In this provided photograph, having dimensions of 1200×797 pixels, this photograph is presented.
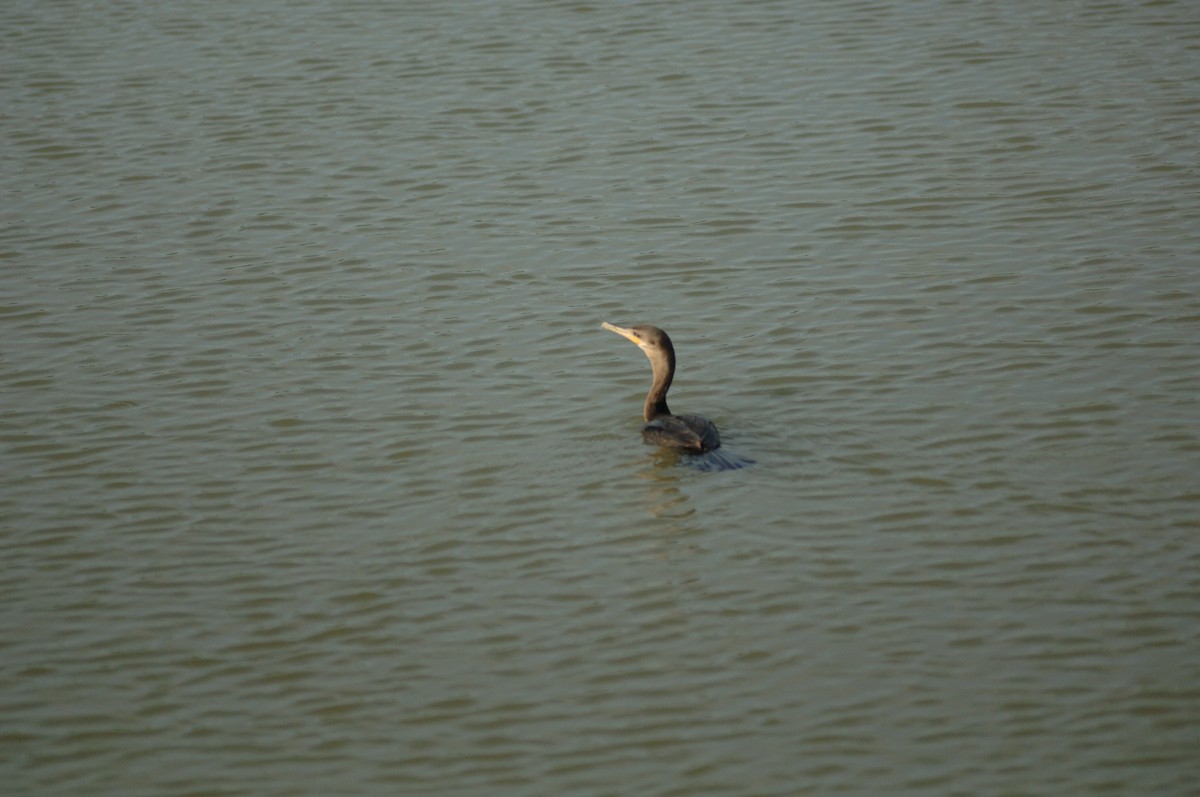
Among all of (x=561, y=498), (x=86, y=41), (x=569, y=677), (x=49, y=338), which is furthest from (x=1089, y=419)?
(x=86, y=41)

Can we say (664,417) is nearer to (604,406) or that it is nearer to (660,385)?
(660,385)

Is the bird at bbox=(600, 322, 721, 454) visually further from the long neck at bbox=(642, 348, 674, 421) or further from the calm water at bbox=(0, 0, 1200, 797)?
the calm water at bbox=(0, 0, 1200, 797)

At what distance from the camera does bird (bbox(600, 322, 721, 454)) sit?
26.1 feet

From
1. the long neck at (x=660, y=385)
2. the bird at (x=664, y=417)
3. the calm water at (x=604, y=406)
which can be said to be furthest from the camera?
the long neck at (x=660, y=385)

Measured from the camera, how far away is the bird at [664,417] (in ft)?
26.1

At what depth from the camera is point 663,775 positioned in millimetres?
5727

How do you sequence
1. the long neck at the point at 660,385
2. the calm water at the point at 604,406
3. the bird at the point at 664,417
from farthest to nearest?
1. the long neck at the point at 660,385
2. the bird at the point at 664,417
3. the calm water at the point at 604,406

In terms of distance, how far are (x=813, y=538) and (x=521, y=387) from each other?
8.49 feet

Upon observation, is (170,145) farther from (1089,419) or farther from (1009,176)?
(1089,419)

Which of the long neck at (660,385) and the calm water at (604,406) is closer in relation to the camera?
the calm water at (604,406)

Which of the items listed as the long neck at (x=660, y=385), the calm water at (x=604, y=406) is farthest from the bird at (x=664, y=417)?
the calm water at (x=604, y=406)

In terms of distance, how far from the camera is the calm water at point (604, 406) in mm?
6098

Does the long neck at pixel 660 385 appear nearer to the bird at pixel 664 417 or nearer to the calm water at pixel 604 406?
the bird at pixel 664 417

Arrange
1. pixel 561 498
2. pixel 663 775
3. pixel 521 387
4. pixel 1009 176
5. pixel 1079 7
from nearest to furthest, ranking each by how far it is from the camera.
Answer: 1. pixel 663 775
2. pixel 561 498
3. pixel 521 387
4. pixel 1009 176
5. pixel 1079 7
